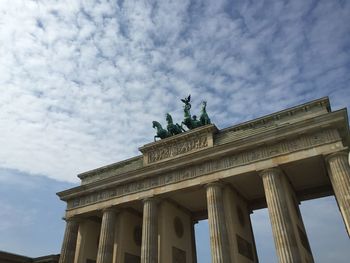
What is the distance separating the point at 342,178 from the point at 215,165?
8.10m

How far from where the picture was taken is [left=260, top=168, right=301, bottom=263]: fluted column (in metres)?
17.2

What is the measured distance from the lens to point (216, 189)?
21.6 m

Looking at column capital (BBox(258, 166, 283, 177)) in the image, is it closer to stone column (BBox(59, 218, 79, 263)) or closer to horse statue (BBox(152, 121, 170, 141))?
horse statue (BBox(152, 121, 170, 141))

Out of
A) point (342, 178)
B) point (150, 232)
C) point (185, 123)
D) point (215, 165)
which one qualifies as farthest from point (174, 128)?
point (342, 178)

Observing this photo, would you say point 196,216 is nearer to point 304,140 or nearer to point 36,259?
point 304,140

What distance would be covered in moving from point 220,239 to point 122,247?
9453 millimetres

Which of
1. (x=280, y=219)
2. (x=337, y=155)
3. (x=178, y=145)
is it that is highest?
(x=178, y=145)

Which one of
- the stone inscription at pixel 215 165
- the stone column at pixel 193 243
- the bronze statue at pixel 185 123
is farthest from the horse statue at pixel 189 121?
the stone column at pixel 193 243

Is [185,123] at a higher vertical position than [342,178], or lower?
higher

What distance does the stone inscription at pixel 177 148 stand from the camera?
2417cm

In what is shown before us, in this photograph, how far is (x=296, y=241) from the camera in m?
17.9

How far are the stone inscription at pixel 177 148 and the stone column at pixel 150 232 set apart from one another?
142 inches

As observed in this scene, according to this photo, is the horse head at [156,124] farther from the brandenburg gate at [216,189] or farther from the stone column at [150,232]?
the stone column at [150,232]

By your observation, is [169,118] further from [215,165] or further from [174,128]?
[215,165]
